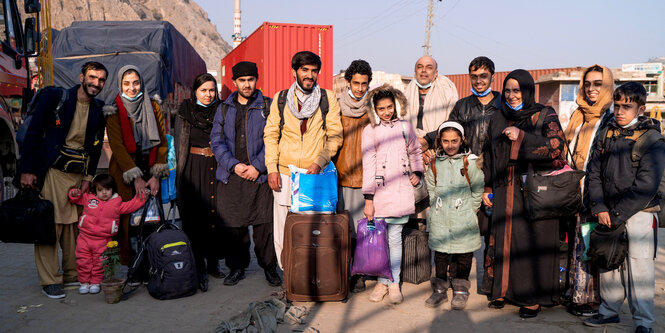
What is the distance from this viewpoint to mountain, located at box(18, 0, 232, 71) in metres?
36.8

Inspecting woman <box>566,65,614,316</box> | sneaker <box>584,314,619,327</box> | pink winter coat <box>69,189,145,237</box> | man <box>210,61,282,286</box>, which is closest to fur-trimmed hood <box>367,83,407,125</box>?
man <box>210,61,282,286</box>

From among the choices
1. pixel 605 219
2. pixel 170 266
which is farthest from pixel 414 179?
pixel 170 266

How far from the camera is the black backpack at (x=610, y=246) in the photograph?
10.5 ft

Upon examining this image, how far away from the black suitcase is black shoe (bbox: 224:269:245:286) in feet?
5.19

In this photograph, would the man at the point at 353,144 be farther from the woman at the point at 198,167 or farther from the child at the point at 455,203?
the woman at the point at 198,167

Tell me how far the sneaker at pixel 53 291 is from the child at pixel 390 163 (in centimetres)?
267

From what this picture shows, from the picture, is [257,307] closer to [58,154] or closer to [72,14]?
[58,154]

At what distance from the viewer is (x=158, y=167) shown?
14.2 feet

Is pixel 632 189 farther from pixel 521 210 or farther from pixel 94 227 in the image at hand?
pixel 94 227

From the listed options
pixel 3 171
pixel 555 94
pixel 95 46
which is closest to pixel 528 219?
pixel 3 171

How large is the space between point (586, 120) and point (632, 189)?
0.90 metres

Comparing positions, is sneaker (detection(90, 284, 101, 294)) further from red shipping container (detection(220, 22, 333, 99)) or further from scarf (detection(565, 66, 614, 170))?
red shipping container (detection(220, 22, 333, 99))

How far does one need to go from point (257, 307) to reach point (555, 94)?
18.0m

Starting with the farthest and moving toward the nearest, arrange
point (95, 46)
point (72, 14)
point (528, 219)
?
point (72, 14)
point (95, 46)
point (528, 219)
